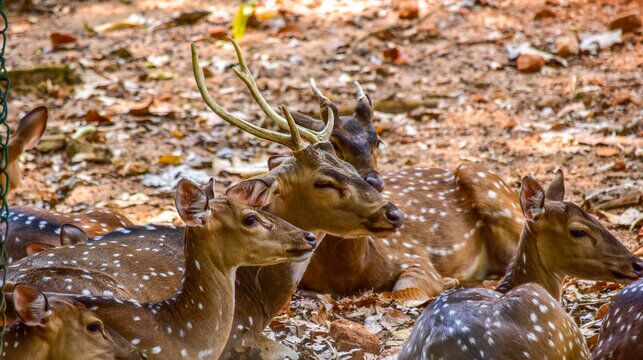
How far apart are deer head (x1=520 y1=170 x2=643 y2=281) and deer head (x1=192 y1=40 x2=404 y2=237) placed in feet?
2.33

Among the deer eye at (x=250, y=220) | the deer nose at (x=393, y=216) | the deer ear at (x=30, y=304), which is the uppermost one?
the deer ear at (x=30, y=304)

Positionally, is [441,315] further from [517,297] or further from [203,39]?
[203,39]

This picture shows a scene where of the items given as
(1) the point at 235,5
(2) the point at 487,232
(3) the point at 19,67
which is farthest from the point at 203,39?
(2) the point at 487,232

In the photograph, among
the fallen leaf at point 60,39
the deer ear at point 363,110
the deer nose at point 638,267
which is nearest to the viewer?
the deer nose at point 638,267

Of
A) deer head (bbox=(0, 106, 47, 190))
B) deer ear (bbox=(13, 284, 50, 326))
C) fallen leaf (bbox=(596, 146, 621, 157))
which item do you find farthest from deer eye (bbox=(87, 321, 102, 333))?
fallen leaf (bbox=(596, 146, 621, 157))

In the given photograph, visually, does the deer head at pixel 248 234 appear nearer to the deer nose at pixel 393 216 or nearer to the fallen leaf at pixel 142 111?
the deer nose at pixel 393 216

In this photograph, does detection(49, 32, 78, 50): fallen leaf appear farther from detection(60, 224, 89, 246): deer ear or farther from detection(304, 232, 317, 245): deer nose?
detection(304, 232, 317, 245): deer nose

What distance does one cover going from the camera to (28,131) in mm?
7316

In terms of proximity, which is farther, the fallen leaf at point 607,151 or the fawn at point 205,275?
the fallen leaf at point 607,151

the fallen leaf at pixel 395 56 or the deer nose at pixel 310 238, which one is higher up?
the deer nose at pixel 310 238

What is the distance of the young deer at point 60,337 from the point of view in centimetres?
442

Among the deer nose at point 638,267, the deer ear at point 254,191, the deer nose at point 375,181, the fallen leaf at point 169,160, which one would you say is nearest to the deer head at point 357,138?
the deer nose at point 375,181

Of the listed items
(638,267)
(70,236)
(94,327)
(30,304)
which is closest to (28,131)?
(70,236)

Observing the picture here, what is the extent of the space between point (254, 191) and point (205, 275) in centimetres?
77
